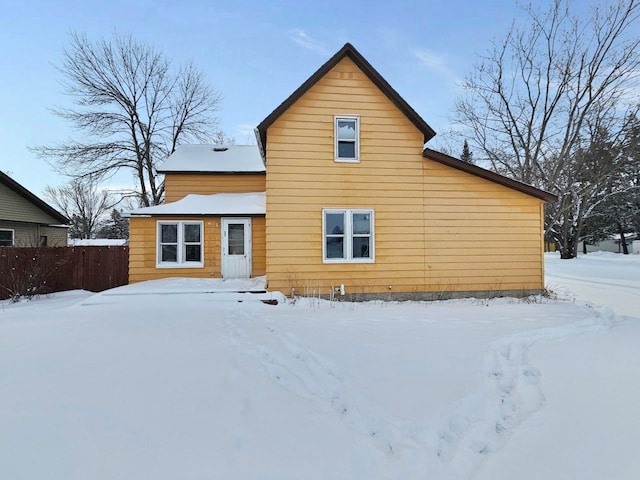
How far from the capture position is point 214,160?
15719 mm

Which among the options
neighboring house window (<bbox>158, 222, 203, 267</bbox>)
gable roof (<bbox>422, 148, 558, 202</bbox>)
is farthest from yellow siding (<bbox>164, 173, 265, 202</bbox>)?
gable roof (<bbox>422, 148, 558, 202</bbox>)

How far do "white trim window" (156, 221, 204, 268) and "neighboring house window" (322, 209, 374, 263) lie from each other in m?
4.83

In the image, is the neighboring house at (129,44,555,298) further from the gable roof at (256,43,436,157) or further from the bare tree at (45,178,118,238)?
the bare tree at (45,178,118,238)

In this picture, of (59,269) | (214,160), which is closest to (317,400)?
(59,269)

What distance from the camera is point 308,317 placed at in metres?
7.69

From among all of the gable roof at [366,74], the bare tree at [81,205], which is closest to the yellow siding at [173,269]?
the gable roof at [366,74]

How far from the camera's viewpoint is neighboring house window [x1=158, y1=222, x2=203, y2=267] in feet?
39.3

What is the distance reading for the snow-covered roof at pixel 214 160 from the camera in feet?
48.6

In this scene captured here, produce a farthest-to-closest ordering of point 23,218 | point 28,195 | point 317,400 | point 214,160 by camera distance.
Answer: point 28,195 → point 23,218 → point 214,160 → point 317,400

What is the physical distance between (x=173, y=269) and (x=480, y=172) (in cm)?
1061

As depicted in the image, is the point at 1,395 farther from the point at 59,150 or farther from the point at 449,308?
the point at 59,150

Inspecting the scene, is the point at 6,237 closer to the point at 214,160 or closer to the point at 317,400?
the point at 214,160

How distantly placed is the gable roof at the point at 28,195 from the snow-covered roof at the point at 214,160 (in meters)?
8.07

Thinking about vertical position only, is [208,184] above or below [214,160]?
below
